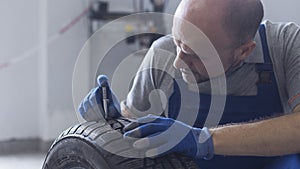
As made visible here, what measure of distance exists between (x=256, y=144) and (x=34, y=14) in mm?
1998

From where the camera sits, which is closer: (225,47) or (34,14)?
(225,47)

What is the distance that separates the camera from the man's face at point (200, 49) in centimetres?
110

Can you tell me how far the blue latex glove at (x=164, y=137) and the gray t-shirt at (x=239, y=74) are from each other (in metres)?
0.28

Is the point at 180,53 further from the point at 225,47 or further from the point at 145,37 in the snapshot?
the point at 145,37

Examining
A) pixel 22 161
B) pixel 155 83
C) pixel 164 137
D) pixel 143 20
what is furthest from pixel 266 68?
pixel 22 161

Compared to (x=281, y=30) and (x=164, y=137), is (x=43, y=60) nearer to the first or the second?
(x=281, y=30)

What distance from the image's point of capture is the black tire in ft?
2.88

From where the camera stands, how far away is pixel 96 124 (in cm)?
96

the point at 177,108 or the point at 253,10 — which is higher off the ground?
the point at 253,10

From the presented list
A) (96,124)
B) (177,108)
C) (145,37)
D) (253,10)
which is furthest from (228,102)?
(145,37)

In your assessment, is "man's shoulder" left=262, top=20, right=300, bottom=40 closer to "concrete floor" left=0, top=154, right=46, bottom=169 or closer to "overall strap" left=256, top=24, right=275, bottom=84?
"overall strap" left=256, top=24, right=275, bottom=84

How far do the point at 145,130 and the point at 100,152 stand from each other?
0.10 m

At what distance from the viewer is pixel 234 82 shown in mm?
1206

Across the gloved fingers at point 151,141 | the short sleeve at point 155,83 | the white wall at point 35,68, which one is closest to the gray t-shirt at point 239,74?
the short sleeve at point 155,83
